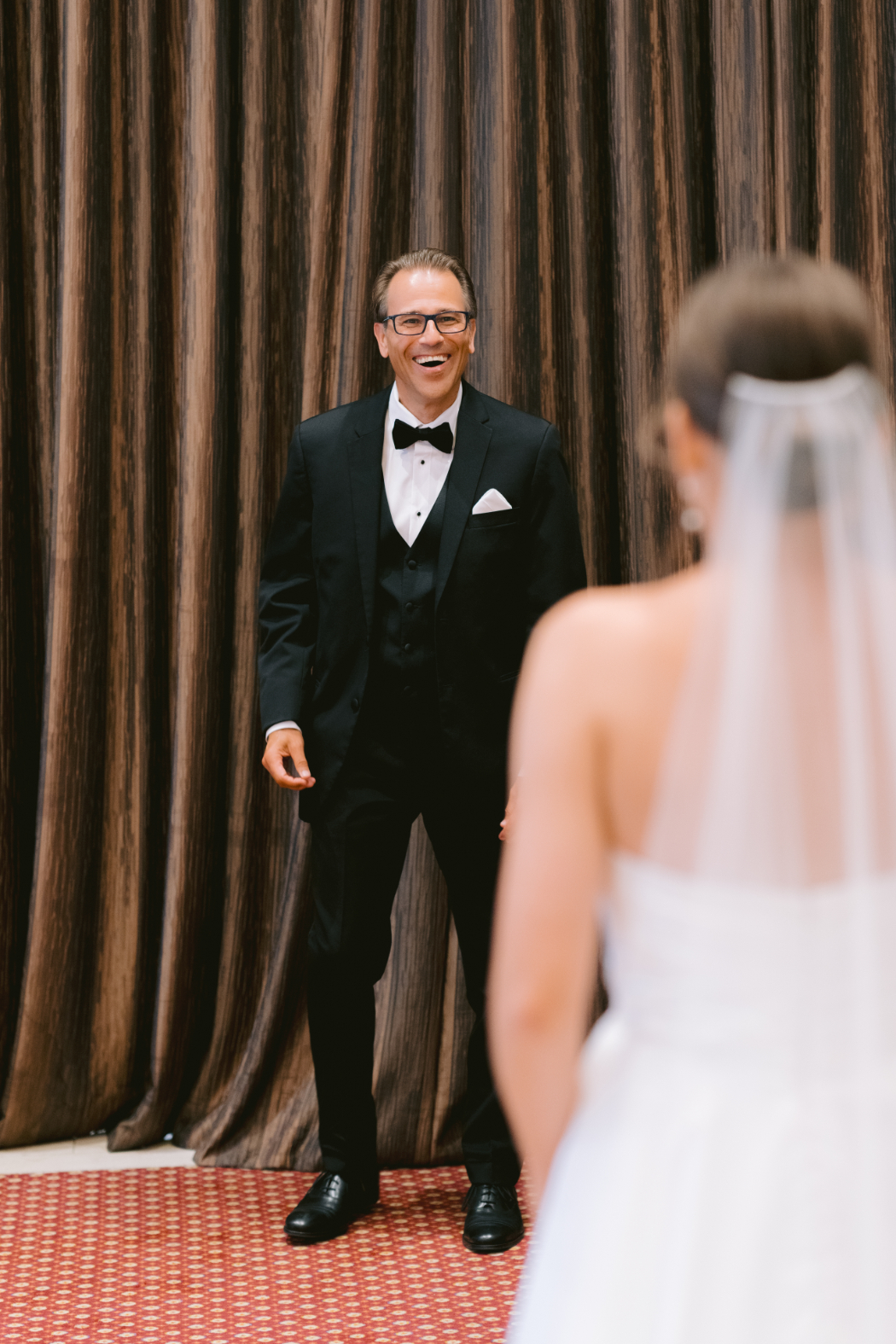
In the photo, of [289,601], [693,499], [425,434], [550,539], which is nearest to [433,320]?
[425,434]

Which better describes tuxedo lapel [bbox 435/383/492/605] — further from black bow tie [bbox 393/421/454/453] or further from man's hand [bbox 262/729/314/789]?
man's hand [bbox 262/729/314/789]

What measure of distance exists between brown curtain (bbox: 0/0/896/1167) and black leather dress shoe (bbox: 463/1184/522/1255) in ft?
1.31

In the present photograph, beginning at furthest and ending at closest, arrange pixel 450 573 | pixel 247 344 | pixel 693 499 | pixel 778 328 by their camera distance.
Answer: pixel 247 344 → pixel 450 573 → pixel 693 499 → pixel 778 328

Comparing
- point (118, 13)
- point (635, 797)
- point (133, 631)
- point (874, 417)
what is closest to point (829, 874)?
point (635, 797)

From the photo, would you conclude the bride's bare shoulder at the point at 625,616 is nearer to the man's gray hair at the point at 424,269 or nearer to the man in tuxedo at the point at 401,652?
the man in tuxedo at the point at 401,652

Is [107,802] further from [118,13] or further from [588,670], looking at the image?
[588,670]

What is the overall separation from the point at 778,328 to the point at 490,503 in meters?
1.45

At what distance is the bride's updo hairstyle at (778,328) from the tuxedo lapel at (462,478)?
1.40 metres

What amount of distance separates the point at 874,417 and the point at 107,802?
2.31m

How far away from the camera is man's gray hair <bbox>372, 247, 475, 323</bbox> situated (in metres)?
2.44

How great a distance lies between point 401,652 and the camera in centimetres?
241

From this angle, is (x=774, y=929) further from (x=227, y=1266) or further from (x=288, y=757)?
(x=227, y=1266)

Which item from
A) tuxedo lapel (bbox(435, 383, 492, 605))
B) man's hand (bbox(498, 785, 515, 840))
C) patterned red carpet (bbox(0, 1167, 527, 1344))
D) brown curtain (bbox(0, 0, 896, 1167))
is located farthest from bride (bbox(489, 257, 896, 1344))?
brown curtain (bbox(0, 0, 896, 1167))

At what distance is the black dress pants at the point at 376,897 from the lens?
8.04 ft
